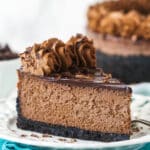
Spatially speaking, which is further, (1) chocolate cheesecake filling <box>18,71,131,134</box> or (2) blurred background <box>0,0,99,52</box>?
(2) blurred background <box>0,0,99,52</box>

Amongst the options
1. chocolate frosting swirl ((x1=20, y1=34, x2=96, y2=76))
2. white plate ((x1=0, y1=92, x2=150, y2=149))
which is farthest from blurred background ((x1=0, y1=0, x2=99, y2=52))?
chocolate frosting swirl ((x1=20, y1=34, x2=96, y2=76))

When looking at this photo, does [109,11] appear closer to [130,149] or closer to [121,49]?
[121,49]

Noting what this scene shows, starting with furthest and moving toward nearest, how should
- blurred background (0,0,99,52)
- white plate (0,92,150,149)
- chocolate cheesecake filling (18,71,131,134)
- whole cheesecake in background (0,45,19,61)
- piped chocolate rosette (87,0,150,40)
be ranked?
1. blurred background (0,0,99,52)
2. piped chocolate rosette (87,0,150,40)
3. whole cheesecake in background (0,45,19,61)
4. chocolate cheesecake filling (18,71,131,134)
5. white plate (0,92,150,149)

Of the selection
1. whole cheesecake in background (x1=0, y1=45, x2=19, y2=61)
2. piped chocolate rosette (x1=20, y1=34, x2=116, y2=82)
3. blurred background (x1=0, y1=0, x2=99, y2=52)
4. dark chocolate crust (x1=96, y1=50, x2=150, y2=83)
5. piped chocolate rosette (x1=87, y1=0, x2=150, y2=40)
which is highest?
blurred background (x1=0, y1=0, x2=99, y2=52)

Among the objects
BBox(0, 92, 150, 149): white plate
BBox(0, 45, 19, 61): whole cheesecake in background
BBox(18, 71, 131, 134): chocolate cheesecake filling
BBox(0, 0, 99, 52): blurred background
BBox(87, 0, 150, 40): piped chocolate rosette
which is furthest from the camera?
BBox(0, 0, 99, 52): blurred background

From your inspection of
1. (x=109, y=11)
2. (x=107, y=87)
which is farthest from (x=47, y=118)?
(x=109, y=11)

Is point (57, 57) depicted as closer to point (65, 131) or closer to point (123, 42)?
point (65, 131)

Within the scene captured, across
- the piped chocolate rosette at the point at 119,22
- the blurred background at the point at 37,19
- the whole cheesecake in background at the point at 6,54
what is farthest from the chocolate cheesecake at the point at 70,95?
the blurred background at the point at 37,19

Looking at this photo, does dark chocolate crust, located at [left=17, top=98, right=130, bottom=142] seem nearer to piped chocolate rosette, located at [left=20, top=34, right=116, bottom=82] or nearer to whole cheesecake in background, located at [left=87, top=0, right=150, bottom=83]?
piped chocolate rosette, located at [left=20, top=34, right=116, bottom=82]
